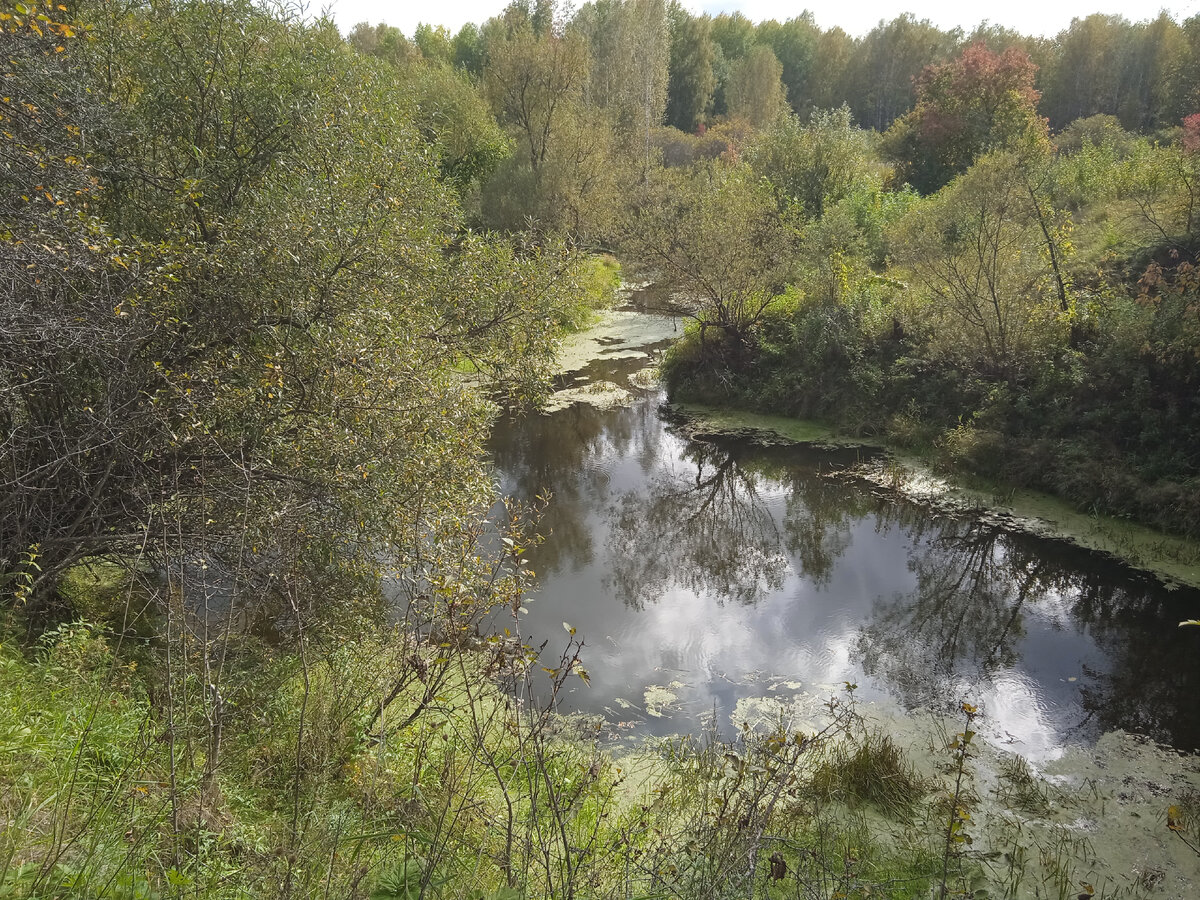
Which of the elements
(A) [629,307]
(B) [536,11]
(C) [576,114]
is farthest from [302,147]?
(B) [536,11]

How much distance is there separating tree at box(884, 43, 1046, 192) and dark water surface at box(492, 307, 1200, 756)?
52.2ft

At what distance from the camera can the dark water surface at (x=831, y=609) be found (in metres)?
7.19

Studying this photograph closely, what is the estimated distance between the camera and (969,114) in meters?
23.2

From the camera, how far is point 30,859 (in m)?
2.86

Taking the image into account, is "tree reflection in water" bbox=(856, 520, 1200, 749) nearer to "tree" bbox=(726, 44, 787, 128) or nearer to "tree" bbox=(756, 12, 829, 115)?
"tree" bbox=(726, 44, 787, 128)

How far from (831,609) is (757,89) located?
145 feet

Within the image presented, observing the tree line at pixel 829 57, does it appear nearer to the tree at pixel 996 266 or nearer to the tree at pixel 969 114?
the tree at pixel 969 114

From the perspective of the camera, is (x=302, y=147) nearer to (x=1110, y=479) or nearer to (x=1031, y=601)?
(x=1031, y=601)

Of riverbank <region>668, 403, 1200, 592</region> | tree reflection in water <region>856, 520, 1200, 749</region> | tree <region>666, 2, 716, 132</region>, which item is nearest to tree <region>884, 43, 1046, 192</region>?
riverbank <region>668, 403, 1200, 592</region>

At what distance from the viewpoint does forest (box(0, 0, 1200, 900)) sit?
11.5 feet

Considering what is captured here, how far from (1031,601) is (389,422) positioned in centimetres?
784

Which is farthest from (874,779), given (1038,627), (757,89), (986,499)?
(757,89)

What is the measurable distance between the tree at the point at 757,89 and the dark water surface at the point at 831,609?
37.9m

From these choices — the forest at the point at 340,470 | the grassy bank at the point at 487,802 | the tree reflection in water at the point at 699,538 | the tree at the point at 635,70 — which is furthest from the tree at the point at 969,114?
the grassy bank at the point at 487,802
